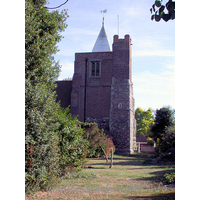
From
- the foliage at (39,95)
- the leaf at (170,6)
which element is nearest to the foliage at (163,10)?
the leaf at (170,6)

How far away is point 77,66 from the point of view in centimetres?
3203

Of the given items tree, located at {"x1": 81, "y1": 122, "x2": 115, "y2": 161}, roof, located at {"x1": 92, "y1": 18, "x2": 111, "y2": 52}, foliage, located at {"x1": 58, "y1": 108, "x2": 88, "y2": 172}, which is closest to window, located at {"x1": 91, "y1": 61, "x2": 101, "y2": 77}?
roof, located at {"x1": 92, "y1": 18, "x2": 111, "y2": 52}

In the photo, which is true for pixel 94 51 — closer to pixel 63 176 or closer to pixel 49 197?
pixel 63 176

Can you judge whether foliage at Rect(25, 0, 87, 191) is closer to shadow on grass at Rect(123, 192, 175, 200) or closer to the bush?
the bush

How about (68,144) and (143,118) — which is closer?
(68,144)

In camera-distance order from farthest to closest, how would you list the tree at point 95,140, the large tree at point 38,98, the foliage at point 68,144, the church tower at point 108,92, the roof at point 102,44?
the roof at point 102,44
the church tower at point 108,92
the tree at point 95,140
the foliage at point 68,144
the large tree at point 38,98

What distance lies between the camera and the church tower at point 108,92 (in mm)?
29266

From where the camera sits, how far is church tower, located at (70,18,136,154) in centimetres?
2927

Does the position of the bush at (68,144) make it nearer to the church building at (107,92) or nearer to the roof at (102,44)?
the church building at (107,92)

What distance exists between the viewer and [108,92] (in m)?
30.8

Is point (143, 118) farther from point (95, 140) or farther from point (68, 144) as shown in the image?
point (68, 144)

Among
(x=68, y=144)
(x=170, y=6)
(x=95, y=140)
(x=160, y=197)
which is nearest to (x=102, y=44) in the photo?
(x=95, y=140)

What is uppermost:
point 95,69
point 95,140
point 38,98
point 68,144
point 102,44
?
point 102,44

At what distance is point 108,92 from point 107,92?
5.3 inches
